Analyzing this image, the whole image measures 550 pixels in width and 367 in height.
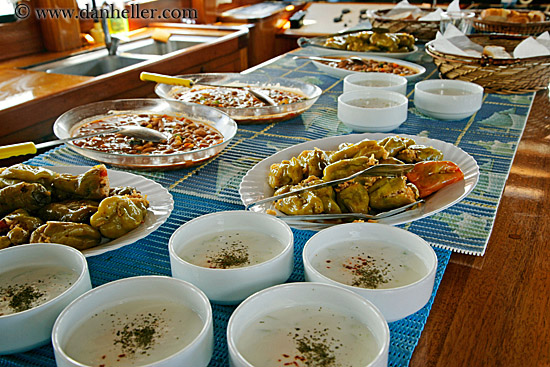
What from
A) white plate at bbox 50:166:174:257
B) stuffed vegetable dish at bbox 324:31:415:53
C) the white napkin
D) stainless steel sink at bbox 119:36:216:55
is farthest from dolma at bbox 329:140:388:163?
stainless steel sink at bbox 119:36:216:55

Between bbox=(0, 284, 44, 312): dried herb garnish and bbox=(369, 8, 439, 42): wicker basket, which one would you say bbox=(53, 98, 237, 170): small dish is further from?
bbox=(369, 8, 439, 42): wicker basket

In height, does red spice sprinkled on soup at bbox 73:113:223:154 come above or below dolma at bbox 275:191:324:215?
below

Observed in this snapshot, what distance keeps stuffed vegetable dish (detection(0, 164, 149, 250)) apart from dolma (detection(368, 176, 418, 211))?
18.3 inches

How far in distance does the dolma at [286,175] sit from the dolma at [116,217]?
0.31 meters

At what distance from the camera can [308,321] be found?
667 millimetres

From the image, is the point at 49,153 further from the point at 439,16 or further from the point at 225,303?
the point at 439,16

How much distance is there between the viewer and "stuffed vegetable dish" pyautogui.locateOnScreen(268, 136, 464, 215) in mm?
1010

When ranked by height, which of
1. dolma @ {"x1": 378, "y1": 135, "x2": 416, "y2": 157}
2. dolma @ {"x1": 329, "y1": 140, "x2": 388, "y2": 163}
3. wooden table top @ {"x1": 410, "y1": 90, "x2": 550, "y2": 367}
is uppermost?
dolma @ {"x1": 329, "y1": 140, "x2": 388, "y2": 163}

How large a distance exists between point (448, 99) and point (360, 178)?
27.9 inches

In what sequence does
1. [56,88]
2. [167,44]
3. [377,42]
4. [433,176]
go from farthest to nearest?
[167,44] < [377,42] < [56,88] < [433,176]

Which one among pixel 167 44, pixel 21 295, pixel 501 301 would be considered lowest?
pixel 167 44

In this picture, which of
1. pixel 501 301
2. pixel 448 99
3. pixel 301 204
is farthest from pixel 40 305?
pixel 448 99

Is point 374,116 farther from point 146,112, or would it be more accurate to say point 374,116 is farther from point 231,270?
point 231,270

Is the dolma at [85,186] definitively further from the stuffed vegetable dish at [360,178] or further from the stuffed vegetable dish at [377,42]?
the stuffed vegetable dish at [377,42]
